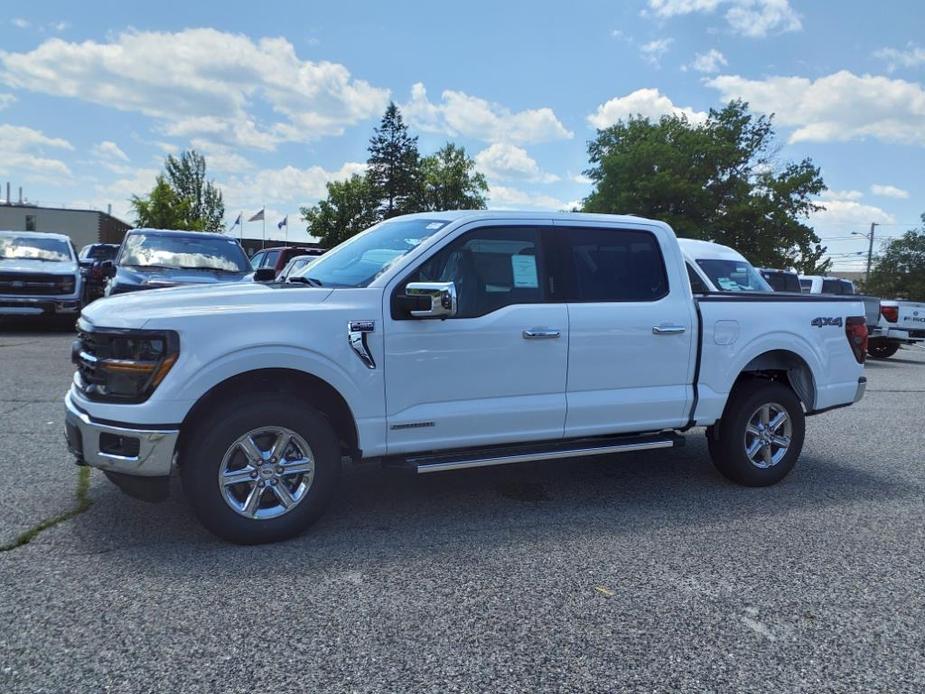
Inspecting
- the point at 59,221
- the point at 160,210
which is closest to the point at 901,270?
the point at 160,210

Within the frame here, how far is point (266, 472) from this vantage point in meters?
4.24

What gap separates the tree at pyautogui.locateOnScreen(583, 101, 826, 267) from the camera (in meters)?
41.6

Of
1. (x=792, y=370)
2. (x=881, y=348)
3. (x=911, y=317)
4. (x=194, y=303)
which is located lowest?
(x=881, y=348)

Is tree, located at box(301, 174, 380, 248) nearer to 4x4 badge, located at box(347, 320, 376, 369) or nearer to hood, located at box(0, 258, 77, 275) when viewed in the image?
hood, located at box(0, 258, 77, 275)

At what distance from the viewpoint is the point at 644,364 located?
530 cm

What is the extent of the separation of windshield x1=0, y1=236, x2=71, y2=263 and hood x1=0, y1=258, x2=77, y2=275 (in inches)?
8.4

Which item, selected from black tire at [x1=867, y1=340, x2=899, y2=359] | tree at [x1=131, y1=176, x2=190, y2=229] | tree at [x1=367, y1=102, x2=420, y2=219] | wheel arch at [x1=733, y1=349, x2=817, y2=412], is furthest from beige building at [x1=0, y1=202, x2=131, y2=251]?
wheel arch at [x1=733, y1=349, x2=817, y2=412]

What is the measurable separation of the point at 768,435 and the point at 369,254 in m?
3.23

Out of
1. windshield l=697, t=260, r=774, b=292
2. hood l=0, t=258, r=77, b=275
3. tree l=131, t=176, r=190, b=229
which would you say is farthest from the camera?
tree l=131, t=176, r=190, b=229

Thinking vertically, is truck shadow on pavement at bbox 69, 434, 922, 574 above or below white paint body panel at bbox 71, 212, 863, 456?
below

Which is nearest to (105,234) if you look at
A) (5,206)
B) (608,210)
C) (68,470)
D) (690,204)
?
(5,206)

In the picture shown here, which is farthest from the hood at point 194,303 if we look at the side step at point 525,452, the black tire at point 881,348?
the black tire at point 881,348

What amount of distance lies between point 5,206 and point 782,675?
7275 cm

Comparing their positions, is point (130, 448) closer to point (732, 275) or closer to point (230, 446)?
point (230, 446)
